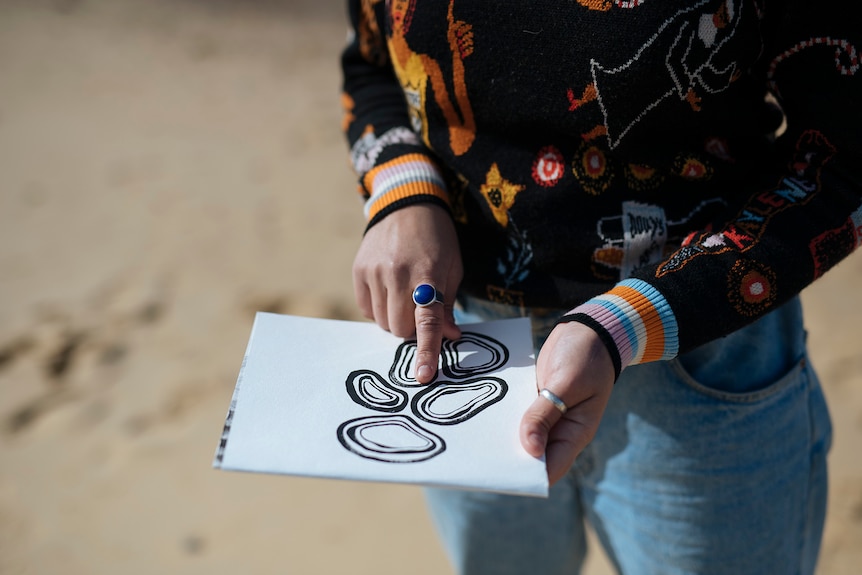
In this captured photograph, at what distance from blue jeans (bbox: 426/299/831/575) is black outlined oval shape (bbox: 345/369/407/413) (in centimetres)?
19

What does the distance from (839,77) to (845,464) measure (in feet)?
4.86

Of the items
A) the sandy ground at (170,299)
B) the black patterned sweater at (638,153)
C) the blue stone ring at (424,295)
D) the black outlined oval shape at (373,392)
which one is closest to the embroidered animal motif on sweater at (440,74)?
the black patterned sweater at (638,153)

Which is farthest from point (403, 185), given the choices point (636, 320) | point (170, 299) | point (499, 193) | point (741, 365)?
point (170, 299)

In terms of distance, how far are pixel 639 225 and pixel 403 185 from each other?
0.27 meters

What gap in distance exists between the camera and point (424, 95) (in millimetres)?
864

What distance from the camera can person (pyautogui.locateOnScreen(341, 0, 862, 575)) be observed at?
2.27 feet

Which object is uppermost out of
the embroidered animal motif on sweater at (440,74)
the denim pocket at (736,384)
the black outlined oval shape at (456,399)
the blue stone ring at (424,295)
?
the embroidered animal motif on sweater at (440,74)

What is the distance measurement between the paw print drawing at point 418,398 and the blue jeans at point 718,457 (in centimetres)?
11

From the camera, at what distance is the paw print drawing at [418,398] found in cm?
72

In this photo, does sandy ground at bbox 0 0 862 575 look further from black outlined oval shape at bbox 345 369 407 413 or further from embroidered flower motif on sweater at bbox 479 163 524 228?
embroidered flower motif on sweater at bbox 479 163 524 228

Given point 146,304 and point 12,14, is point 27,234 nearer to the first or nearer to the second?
point 146,304

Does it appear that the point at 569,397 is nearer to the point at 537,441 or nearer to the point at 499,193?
the point at 537,441

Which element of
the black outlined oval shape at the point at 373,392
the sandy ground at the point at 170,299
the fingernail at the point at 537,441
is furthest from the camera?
the sandy ground at the point at 170,299

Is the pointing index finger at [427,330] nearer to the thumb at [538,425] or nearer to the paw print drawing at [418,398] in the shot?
the paw print drawing at [418,398]
